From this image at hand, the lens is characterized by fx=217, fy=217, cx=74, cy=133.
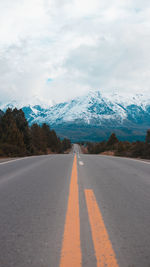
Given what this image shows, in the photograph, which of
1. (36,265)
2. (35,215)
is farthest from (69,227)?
(36,265)

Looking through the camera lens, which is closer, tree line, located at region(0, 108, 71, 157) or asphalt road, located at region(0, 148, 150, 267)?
asphalt road, located at region(0, 148, 150, 267)

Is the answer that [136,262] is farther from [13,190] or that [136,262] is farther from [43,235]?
[13,190]

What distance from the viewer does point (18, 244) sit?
90.2 inches

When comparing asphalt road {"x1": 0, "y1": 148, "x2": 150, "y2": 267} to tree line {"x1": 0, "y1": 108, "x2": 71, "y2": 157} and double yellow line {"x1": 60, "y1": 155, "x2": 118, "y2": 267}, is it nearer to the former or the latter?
double yellow line {"x1": 60, "y1": 155, "x2": 118, "y2": 267}

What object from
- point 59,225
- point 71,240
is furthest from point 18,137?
point 71,240

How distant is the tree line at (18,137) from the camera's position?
22.4 meters

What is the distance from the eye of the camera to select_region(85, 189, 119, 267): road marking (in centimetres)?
198

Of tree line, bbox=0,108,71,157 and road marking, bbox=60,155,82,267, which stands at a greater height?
tree line, bbox=0,108,71,157

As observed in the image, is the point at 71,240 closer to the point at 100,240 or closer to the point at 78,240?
the point at 78,240

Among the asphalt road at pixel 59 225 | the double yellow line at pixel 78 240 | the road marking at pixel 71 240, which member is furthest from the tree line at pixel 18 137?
the double yellow line at pixel 78 240

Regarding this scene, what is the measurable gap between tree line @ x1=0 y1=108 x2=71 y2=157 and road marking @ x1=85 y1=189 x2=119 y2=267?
16.8 meters

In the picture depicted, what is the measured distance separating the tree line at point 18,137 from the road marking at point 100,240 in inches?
661

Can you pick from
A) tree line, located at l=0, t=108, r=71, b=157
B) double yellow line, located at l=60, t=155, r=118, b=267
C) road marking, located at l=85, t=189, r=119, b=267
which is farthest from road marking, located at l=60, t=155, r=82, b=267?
tree line, located at l=0, t=108, r=71, b=157

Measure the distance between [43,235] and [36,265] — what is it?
0.61 m
